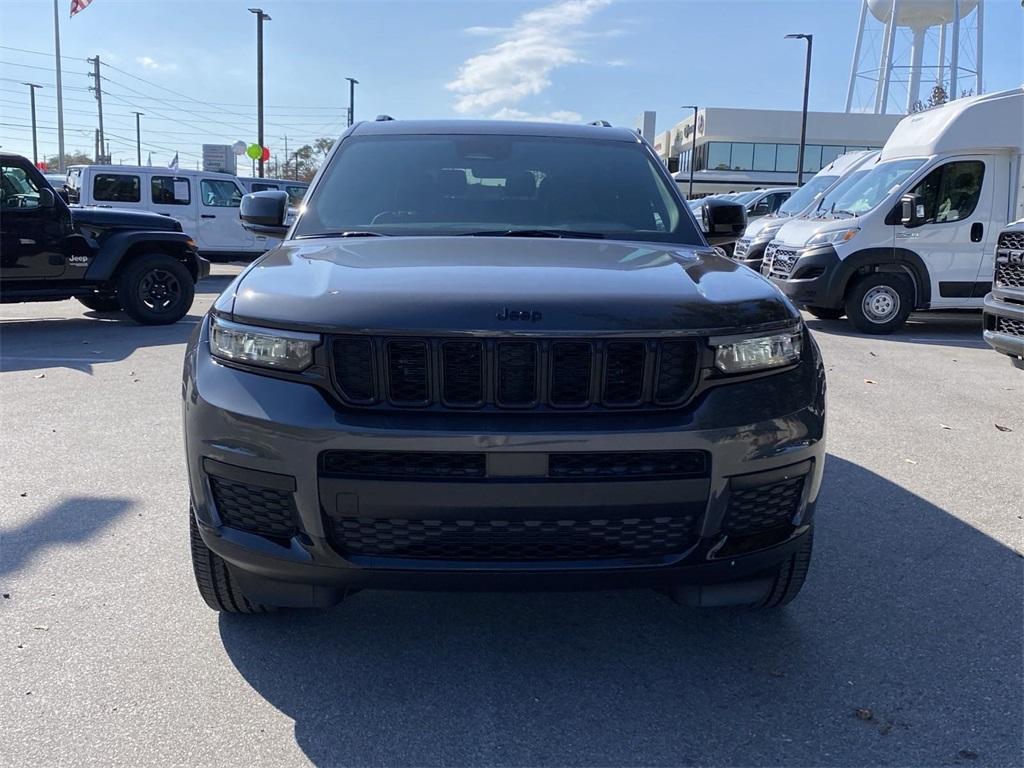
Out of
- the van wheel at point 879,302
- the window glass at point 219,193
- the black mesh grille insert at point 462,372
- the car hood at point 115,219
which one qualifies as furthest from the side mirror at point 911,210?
the window glass at point 219,193

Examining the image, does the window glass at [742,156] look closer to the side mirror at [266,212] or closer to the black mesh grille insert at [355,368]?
the side mirror at [266,212]

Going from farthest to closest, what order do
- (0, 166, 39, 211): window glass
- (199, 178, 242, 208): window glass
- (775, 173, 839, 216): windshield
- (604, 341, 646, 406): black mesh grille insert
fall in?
(199, 178, 242, 208): window glass → (775, 173, 839, 216): windshield → (0, 166, 39, 211): window glass → (604, 341, 646, 406): black mesh grille insert

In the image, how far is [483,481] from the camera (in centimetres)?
225

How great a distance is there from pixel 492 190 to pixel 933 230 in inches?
335

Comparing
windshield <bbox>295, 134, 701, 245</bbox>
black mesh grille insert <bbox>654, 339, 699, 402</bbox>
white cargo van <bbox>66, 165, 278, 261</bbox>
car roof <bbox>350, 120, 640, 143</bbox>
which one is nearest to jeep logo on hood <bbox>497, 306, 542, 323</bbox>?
black mesh grille insert <bbox>654, 339, 699, 402</bbox>

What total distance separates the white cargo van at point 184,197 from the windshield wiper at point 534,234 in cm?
1384

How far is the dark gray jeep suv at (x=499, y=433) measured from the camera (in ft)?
7.43

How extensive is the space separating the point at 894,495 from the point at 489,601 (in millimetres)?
2370

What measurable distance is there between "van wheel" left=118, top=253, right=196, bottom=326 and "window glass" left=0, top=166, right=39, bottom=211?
1.28m

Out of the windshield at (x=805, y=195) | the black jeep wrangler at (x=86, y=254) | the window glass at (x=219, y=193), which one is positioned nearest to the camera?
the black jeep wrangler at (x=86, y=254)

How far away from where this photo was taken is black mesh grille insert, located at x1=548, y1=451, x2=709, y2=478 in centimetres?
228

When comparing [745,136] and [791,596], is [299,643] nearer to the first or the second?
[791,596]

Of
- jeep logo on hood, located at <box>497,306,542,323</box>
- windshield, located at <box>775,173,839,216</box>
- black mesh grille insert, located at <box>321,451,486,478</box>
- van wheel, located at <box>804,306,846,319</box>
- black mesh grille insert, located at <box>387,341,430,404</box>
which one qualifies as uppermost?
windshield, located at <box>775,173,839,216</box>

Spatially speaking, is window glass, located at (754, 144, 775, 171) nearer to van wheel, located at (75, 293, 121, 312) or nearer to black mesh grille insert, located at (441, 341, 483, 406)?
van wheel, located at (75, 293, 121, 312)
